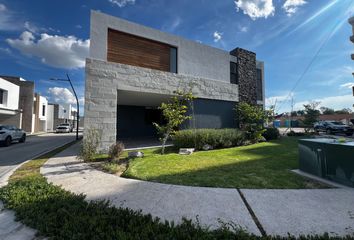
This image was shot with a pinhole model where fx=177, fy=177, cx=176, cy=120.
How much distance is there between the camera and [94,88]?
8.51m

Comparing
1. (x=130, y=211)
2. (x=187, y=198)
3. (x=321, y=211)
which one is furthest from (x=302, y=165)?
(x=130, y=211)

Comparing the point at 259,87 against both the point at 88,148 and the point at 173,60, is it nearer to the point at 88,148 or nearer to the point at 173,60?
the point at 173,60

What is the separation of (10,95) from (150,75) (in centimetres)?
2562

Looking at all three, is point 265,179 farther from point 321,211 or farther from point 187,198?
point 187,198

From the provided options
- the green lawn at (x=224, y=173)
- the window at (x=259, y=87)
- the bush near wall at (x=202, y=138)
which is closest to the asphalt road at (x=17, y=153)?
the green lawn at (x=224, y=173)

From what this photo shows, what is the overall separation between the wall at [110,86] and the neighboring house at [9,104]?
22529 mm

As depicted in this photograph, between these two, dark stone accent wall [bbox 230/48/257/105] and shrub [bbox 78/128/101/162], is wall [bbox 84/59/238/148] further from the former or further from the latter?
dark stone accent wall [bbox 230/48/257/105]

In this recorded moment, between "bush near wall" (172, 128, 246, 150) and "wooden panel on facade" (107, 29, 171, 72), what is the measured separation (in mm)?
4523

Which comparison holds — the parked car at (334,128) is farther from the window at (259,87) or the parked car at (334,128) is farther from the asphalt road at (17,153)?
the asphalt road at (17,153)

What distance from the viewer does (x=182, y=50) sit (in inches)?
465

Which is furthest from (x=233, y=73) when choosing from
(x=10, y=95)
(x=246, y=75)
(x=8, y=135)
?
(x=10, y=95)

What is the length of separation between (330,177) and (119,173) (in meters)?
5.77

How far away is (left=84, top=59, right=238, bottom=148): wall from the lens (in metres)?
8.44

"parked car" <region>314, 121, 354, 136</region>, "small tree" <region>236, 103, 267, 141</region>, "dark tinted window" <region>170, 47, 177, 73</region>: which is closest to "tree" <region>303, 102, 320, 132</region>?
"parked car" <region>314, 121, 354, 136</region>
